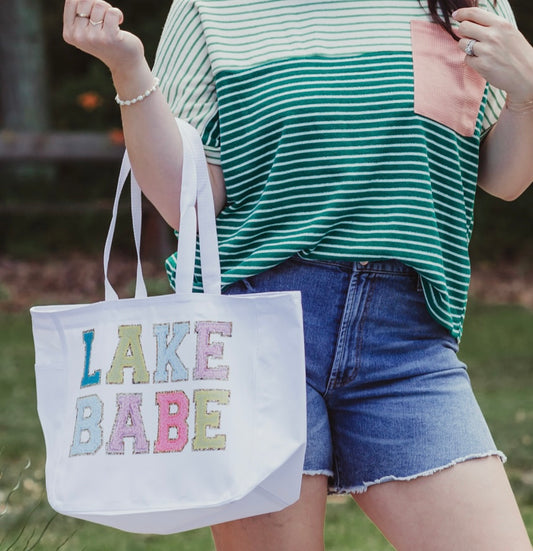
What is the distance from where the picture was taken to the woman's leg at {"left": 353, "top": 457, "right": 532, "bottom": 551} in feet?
5.89

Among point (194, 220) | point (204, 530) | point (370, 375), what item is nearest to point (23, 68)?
point (204, 530)

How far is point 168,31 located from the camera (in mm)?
2121

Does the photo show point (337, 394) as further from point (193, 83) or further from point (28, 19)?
point (28, 19)

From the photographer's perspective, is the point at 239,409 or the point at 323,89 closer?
the point at 239,409

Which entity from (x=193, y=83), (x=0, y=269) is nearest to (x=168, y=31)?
(x=193, y=83)

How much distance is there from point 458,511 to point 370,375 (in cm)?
28

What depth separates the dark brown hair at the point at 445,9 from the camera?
199 centimetres

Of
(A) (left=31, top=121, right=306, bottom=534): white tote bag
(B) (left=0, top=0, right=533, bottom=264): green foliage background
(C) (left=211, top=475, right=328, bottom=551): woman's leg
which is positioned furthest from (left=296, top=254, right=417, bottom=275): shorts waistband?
(B) (left=0, top=0, right=533, bottom=264): green foliage background

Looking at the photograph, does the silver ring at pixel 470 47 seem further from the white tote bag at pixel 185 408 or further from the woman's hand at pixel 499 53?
the white tote bag at pixel 185 408

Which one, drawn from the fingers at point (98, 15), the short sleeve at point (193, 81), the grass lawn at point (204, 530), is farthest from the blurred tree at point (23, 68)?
the fingers at point (98, 15)

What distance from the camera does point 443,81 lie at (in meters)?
1.95

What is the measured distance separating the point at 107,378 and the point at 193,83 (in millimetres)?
595

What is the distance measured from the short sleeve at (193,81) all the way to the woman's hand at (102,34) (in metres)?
0.19

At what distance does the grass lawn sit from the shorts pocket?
1.11 metres
